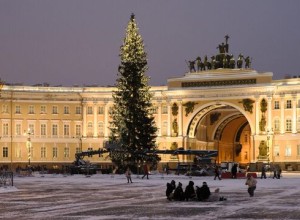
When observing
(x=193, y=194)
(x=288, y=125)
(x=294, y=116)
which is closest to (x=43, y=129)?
(x=288, y=125)

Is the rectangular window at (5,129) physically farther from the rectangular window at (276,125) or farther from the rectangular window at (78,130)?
the rectangular window at (276,125)

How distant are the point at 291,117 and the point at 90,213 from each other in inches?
2699

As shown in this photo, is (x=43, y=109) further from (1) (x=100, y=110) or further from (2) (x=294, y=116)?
(2) (x=294, y=116)

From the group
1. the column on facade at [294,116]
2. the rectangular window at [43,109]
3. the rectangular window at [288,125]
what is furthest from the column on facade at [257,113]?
the rectangular window at [43,109]

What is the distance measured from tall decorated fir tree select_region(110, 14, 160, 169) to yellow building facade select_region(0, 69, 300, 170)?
17332 millimetres

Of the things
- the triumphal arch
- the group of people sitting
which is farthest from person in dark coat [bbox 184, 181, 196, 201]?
the triumphal arch

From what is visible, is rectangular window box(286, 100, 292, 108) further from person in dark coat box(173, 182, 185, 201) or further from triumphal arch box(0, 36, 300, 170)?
person in dark coat box(173, 182, 185, 201)

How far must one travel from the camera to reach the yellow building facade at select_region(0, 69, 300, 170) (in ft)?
309

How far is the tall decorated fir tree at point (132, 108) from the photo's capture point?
73.4 m

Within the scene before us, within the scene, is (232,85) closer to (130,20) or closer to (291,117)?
(291,117)

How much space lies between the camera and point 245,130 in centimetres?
11600

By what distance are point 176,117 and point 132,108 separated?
26.7 metres

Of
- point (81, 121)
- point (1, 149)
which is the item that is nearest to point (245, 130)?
point (81, 121)

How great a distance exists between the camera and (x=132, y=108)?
7488 cm
